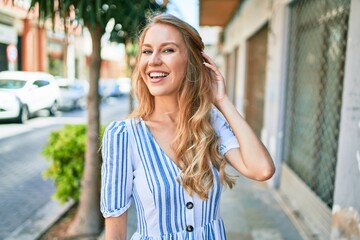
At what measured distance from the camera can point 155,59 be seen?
5.73 feet

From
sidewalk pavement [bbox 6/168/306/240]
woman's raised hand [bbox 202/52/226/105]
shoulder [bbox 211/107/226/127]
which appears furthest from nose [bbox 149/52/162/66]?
sidewalk pavement [bbox 6/168/306/240]

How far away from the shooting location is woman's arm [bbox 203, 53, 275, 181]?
1.77 metres

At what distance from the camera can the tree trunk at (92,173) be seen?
3.96 metres

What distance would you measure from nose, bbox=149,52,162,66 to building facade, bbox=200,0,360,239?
6.73 ft

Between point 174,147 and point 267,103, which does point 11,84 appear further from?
point 267,103

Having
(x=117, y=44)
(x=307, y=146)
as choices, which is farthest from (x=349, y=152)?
(x=117, y=44)

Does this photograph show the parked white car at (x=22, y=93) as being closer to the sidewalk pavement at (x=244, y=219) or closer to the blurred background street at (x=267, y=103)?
the blurred background street at (x=267, y=103)

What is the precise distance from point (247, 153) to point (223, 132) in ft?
0.58

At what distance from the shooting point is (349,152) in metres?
3.24

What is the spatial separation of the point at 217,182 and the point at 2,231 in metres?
3.38

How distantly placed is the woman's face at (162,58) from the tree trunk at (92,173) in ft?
7.37

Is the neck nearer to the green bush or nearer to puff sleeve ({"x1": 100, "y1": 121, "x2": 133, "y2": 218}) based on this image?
puff sleeve ({"x1": 100, "y1": 121, "x2": 133, "y2": 218})

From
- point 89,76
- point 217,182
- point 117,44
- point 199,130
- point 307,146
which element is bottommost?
point 307,146

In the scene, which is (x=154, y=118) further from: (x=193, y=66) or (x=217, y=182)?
(x=217, y=182)
